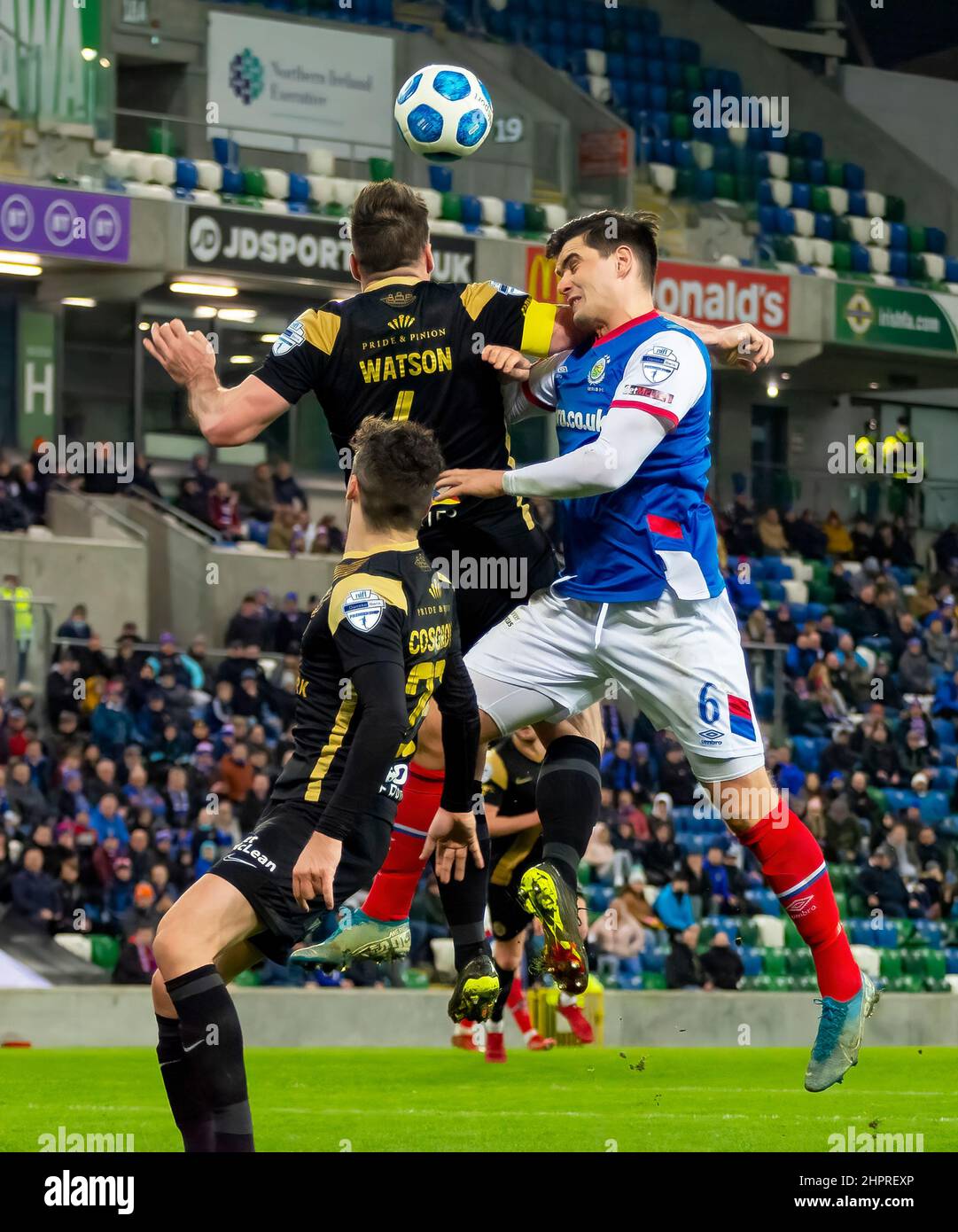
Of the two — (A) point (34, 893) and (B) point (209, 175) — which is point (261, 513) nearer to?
(B) point (209, 175)

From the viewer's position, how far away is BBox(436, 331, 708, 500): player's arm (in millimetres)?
6668

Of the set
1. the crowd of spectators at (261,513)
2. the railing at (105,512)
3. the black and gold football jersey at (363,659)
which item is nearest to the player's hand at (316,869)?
the black and gold football jersey at (363,659)

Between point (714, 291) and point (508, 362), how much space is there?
19.6m

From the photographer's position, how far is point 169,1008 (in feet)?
19.9

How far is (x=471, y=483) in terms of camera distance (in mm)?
6660

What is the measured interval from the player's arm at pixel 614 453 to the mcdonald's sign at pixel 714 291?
17.6 m

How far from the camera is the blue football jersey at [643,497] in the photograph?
274 inches

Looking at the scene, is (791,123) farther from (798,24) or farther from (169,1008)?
(169,1008)

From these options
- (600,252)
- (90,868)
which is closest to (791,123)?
(90,868)

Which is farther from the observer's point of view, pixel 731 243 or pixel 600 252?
pixel 731 243

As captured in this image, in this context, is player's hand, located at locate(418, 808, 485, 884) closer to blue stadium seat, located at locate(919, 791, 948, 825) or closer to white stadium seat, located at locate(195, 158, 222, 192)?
blue stadium seat, located at locate(919, 791, 948, 825)

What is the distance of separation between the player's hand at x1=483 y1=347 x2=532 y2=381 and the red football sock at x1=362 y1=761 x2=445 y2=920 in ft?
4.71

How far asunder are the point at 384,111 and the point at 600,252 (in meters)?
19.2

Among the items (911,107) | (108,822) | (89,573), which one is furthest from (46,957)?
(911,107)
